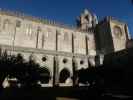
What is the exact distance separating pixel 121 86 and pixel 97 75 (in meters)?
A: 3.24

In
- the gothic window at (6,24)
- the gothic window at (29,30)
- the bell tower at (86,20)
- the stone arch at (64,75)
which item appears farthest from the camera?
the bell tower at (86,20)

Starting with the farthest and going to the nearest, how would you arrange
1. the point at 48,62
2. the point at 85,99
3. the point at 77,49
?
the point at 77,49
the point at 48,62
the point at 85,99

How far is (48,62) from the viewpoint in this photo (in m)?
30.6

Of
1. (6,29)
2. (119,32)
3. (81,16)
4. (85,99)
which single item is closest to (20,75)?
(85,99)

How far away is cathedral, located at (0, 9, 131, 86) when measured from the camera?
30234 millimetres

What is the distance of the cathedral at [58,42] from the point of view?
1190 inches

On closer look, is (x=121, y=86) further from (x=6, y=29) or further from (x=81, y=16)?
(x=81, y=16)

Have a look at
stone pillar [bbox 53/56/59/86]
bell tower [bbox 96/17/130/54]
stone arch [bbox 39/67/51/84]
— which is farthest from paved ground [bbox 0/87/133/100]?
bell tower [bbox 96/17/130/54]

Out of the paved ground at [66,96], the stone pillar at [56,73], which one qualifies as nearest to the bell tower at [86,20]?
the stone pillar at [56,73]

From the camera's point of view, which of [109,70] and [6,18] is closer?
[109,70]

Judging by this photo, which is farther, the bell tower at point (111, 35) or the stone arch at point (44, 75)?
the bell tower at point (111, 35)

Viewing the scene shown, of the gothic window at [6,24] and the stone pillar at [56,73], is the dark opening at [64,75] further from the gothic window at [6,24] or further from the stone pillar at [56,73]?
the gothic window at [6,24]

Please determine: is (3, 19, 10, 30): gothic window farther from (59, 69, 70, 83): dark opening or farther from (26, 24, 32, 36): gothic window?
(59, 69, 70, 83): dark opening

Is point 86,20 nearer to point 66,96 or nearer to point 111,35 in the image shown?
point 111,35
